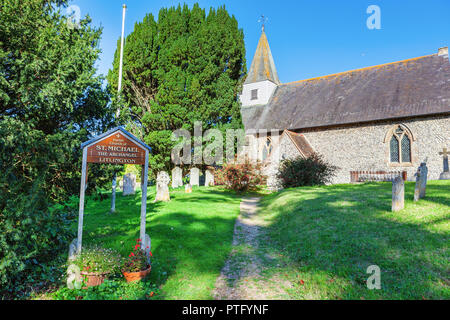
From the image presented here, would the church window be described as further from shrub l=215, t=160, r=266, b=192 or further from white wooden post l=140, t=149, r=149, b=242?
white wooden post l=140, t=149, r=149, b=242

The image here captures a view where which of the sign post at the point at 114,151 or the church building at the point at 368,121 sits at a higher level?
the church building at the point at 368,121

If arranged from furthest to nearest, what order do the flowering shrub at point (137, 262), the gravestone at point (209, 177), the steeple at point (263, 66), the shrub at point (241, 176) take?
the steeple at point (263, 66) < the gravestone at point (209, 177) < the shrub at point (241, 176) < the flowering shrub at point (137, 262)

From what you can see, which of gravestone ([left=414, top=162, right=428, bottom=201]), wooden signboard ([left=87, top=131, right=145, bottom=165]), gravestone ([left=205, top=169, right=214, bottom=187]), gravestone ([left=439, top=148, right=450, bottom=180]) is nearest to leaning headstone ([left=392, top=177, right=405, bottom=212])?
gravestone ([left=414, top=162, right=428, bottom=201])

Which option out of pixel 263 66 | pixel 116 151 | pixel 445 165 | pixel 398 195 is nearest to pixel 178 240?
pixel 116 151

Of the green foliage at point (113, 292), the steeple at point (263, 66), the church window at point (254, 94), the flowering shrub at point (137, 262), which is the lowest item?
the green foliage at point (113, 292)

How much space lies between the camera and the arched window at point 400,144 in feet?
63.4

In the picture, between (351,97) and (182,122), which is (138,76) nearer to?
(182,122)

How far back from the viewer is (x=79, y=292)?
159 inches

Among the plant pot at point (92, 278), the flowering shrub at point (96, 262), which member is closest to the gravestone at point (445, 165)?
the flowering shrub at point (96, 262)

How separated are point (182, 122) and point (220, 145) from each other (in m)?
3.13

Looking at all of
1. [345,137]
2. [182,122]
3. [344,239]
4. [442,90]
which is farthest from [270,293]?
[442,90]

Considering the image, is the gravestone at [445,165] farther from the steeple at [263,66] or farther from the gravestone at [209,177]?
the steeple at [263,66]

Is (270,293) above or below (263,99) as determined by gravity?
below

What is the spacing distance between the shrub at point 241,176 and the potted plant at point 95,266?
13.5 m
